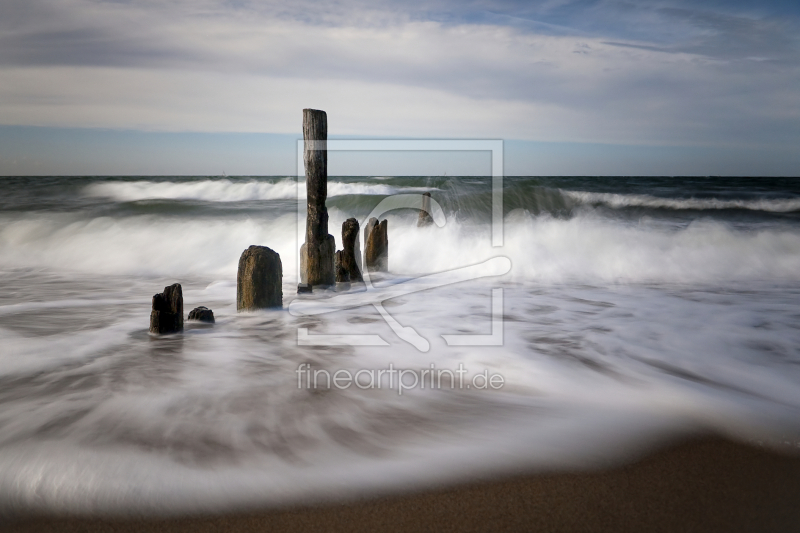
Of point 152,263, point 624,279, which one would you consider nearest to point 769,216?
point 624,279

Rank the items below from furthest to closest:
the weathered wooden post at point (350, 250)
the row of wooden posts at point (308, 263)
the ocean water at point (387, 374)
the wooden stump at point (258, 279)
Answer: the weathered wooden post at point (350, 250), the wooden stump at point (258, 279), the row of wooden posts at point (308, 263), the ocean water at point (387, 374)

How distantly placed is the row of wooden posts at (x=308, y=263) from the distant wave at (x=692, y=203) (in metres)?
14.0

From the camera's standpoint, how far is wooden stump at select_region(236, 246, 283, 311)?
18.8 feet

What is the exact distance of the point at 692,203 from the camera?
21.0 meters

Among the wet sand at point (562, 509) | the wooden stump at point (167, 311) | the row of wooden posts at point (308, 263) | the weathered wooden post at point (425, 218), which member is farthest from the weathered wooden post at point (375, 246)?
the wet sand at point (562, 509)

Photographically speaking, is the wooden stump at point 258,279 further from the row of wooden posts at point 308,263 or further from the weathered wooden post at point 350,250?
the weathered wooden post at point 350,250

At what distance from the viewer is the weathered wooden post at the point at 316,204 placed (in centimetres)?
638

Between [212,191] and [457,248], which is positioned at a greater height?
[212,191]

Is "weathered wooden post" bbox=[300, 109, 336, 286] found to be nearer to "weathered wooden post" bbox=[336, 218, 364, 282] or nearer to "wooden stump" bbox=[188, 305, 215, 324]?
"weathered wooden post" bbox=[336, 218, 364, 282]

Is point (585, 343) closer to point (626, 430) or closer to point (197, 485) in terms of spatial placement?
point (626, 430)

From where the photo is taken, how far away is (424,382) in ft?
13.3

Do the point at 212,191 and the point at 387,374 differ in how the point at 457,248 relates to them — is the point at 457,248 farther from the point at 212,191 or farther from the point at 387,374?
the point at 212,191

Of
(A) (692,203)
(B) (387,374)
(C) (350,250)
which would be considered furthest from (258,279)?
(A) (692,203)

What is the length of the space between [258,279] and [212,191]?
56.5 feet
